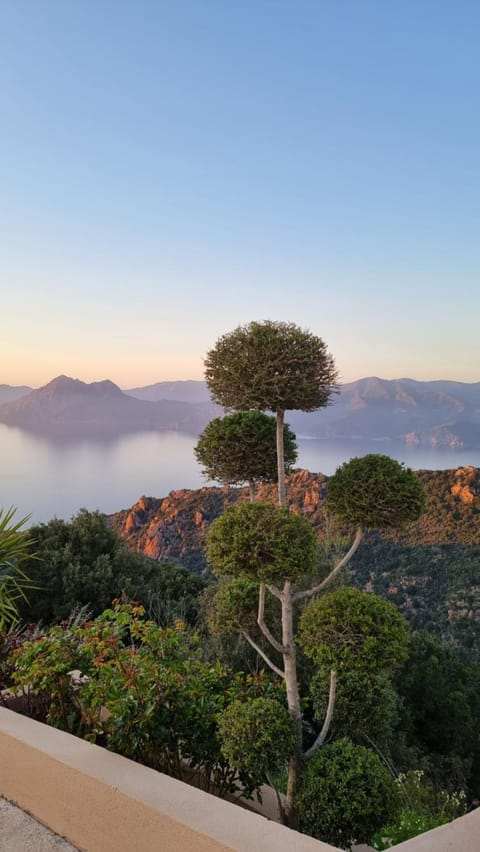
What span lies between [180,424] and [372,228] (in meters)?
19.7

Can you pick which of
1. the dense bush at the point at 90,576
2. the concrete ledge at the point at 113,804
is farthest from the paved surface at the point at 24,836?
the dense bush at the point at 90,576

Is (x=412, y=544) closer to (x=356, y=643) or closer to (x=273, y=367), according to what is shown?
(x=356, y=643)

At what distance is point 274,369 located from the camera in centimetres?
406

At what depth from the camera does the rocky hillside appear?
51.3 feet

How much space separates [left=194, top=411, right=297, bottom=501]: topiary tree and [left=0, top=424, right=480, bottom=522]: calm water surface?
0.31 metres

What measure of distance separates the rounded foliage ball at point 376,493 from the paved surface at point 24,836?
2456mm

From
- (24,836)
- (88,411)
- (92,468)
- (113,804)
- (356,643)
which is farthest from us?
(88,411)

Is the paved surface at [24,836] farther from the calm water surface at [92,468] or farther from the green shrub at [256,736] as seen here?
the calm water surface at [92,468]

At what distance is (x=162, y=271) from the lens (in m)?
14.5

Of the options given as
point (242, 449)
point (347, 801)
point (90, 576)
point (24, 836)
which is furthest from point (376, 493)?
point (90, 576)

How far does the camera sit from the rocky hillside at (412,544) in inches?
615

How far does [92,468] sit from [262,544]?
19.7 m

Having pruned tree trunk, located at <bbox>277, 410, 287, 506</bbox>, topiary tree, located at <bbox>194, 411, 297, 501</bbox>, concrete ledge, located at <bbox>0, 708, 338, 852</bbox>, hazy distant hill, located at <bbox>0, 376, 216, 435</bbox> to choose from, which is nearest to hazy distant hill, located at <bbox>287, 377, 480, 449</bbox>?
hazy distant hill, located at <bbox>0, 376, 216, 435</bbox>

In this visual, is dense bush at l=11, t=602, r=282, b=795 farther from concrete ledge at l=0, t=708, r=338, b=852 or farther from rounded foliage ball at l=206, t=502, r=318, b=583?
rounded foliage ball at l=206, t=502, r=318, b=583
